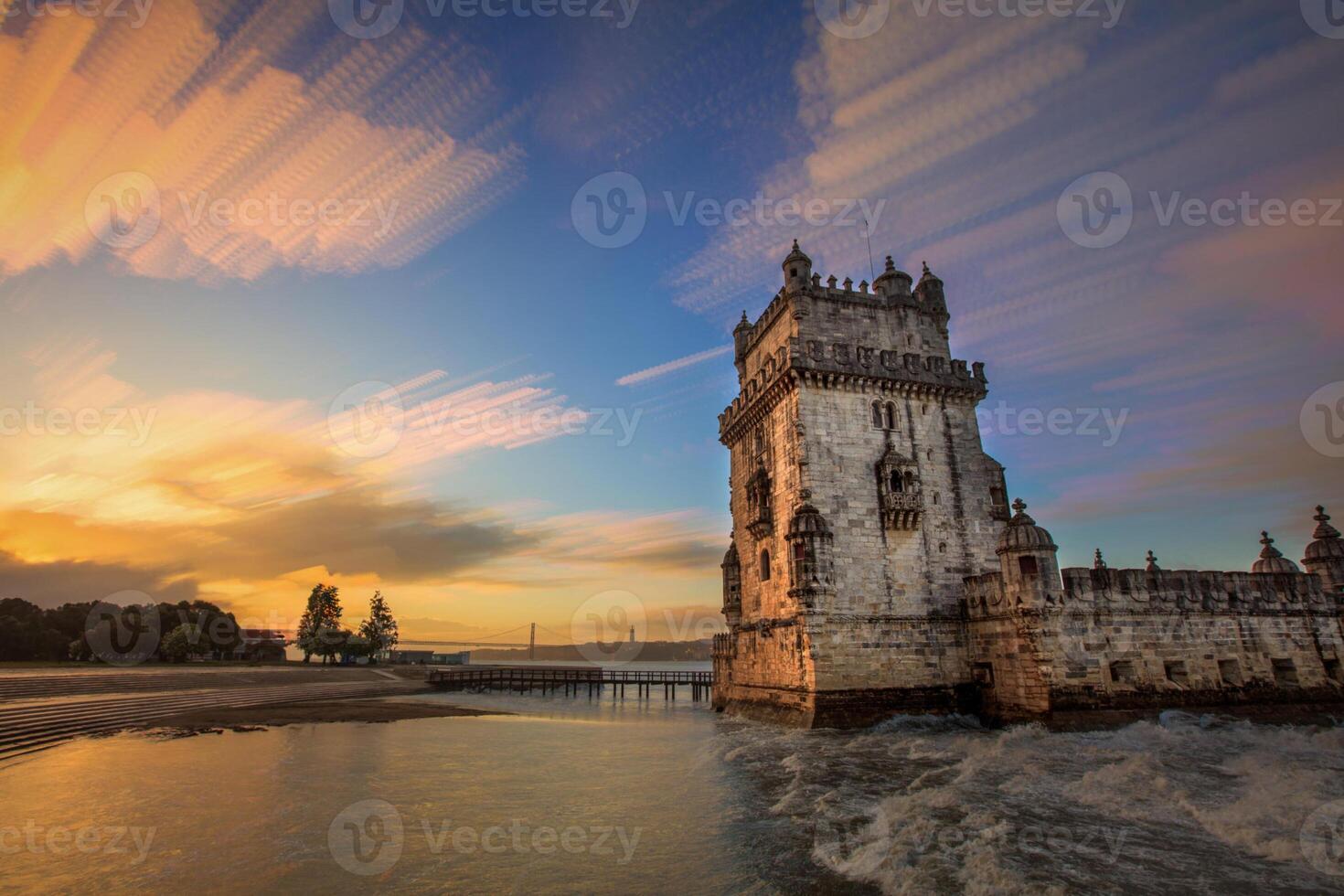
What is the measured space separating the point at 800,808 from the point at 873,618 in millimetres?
11967

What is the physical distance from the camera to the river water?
9484mm

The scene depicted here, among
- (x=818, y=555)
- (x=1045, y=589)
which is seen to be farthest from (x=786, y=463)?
(x=1045, y=589)

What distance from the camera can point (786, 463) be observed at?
2683cm

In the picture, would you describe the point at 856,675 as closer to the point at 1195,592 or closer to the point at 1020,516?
the point at 1020,516

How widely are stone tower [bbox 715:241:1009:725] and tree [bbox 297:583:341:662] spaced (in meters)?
61.9

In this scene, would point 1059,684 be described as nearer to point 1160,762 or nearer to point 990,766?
point 1160,762

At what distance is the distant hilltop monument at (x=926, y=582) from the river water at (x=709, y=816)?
202 centimetres

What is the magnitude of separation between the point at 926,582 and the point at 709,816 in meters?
15.5

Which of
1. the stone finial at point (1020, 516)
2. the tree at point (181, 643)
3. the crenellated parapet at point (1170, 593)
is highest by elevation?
the stone finial at point (1020, 516)

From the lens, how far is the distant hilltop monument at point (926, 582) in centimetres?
2234

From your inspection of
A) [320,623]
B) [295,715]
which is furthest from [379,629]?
[295,715]

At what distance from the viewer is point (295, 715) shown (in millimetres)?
32094

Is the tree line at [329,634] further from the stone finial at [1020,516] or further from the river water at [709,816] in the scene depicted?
the stone finial at [1020,516]

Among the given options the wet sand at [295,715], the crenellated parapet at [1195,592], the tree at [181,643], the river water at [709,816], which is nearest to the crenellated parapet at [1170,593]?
the crenellated parapet at [1195,592]
